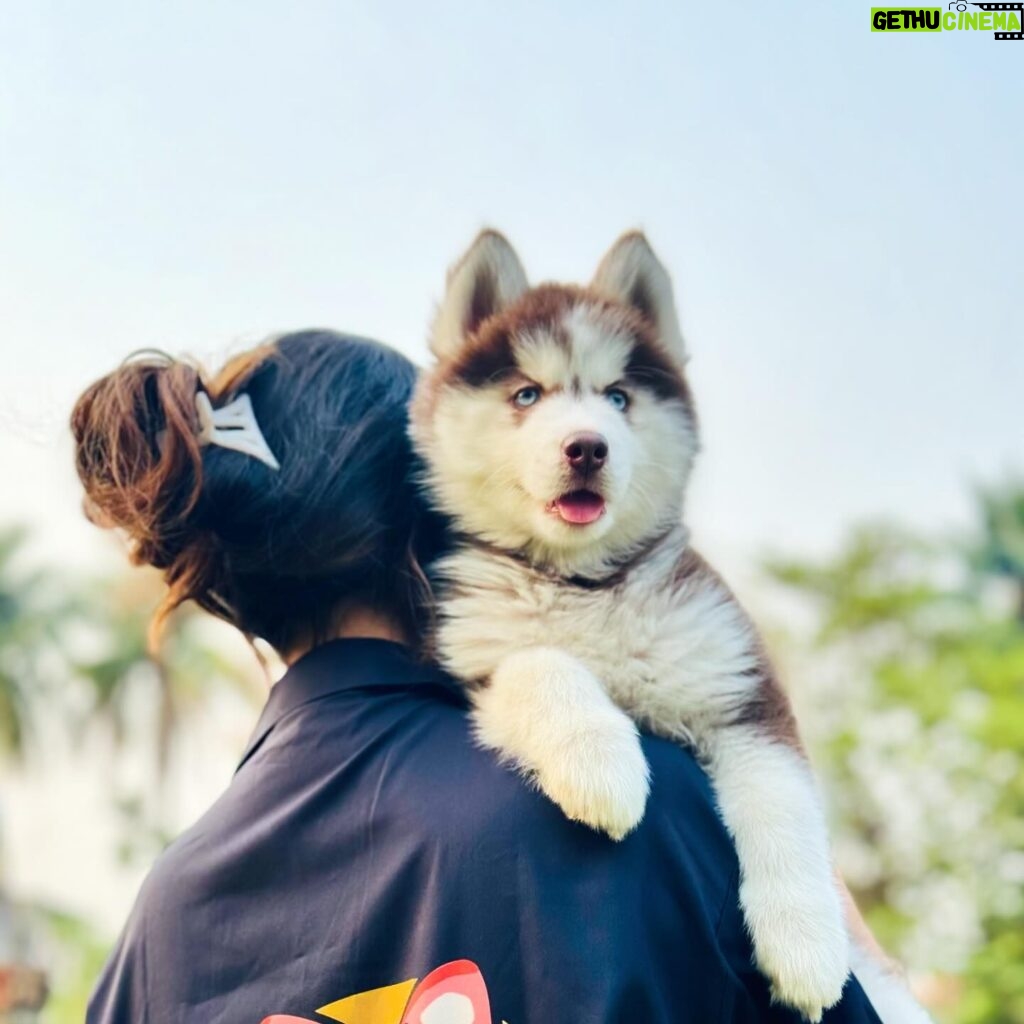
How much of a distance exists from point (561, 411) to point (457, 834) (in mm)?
916

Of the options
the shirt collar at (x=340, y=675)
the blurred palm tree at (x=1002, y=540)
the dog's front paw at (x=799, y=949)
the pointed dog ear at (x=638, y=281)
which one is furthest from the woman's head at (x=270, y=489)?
the blurred palm tree at (x=1002, y=540)

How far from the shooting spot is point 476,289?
2496 millimetres

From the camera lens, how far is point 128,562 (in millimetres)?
2270

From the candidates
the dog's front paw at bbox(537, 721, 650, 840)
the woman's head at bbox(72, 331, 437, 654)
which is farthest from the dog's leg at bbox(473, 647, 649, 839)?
the woman's head at bbox(72, 331, 437, 654)

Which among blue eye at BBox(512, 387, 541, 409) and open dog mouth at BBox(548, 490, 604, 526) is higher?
blue eye at BBox(512, 387, 541, 409)

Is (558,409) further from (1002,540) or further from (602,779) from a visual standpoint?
(1002,540)

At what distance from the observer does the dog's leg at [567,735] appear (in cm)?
164

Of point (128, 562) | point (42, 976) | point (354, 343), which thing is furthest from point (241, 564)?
point (42, 976)

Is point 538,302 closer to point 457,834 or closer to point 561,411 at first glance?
point 561,411

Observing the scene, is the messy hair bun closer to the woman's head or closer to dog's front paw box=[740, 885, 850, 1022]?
the woman's head

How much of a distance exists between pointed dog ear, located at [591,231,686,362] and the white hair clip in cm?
80

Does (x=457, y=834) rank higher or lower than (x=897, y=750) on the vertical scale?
higher

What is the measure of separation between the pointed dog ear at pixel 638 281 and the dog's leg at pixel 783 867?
86 cm

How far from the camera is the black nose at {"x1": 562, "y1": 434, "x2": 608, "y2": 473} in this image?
2184mm
